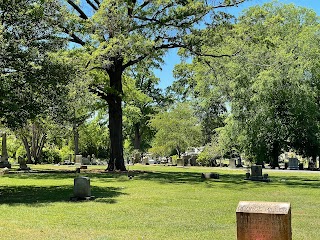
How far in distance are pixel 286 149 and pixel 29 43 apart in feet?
96.3

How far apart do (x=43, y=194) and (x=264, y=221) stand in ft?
38.3

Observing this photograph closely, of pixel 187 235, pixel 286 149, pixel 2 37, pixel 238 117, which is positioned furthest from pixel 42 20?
pixel 286 149

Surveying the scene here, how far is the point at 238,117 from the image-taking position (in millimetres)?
37469

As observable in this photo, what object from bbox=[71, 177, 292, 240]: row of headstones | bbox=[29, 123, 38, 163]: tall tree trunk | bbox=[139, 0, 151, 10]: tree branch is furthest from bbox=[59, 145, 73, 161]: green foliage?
bbox=[71, 177, 292, 240]: row of headstones

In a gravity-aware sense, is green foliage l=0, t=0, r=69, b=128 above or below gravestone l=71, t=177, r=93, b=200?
above

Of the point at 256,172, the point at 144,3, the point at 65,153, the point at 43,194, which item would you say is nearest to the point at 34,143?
the point at 65,153

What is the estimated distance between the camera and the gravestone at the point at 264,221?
15.2 ft

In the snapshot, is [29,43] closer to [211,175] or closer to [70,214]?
[70,214]

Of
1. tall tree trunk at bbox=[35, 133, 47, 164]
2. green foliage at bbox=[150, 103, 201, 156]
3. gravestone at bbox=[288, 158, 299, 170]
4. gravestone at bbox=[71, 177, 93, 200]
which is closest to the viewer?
gravestone at bbox=[71, 177, 93, 200]

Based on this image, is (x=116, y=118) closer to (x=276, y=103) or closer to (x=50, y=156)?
(x=276, y=103)

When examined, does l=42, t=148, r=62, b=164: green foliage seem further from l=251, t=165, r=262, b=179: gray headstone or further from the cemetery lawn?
the cemetery lawn

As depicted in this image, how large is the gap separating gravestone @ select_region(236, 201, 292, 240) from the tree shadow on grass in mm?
8683

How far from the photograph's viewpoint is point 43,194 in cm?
1512

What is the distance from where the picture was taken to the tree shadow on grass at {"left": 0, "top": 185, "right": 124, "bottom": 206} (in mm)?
13211
